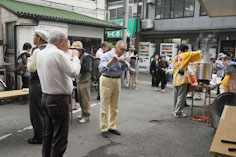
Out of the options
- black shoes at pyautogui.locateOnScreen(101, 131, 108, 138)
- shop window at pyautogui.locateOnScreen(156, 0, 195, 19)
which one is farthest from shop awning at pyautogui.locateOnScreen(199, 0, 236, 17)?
shop window at pyautogui.locateOnScreen(156, 0, 195, 19)

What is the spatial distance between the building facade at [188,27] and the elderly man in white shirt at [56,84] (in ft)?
46.9

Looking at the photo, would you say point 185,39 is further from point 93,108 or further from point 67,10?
point 93,108

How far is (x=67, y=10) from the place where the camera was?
11375 millimetres

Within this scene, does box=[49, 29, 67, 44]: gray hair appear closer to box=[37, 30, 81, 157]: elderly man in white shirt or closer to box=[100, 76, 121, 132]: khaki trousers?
box=[37, 30, 81, 157]: elderly man in white shirt

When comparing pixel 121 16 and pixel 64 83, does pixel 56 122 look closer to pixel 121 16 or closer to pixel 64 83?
pixel 64 83

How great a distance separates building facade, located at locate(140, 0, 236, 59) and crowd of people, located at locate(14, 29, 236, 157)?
989 cm

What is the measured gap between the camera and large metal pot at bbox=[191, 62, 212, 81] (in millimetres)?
5562

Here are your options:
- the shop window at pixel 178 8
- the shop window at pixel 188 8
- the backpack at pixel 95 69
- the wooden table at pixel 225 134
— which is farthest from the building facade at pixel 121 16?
the wooden table at pixel 225 134

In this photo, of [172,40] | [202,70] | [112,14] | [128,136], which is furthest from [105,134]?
[112,14]

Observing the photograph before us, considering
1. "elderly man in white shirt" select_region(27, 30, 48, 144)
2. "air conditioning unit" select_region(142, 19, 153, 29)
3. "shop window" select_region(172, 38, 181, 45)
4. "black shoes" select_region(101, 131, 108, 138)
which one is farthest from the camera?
"air conditioning unit" select_region(142, 19, 153, 29)

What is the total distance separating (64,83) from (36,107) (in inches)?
52.6

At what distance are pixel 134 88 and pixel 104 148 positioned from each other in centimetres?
677

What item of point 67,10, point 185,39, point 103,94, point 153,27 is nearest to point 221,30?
point 185,39

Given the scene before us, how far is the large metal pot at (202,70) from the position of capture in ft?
18.2
